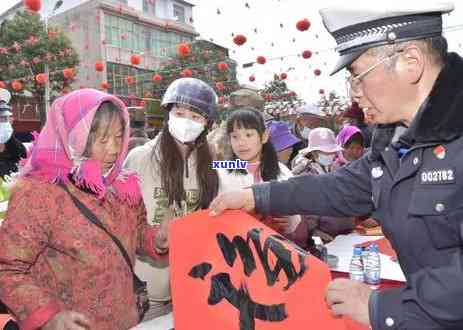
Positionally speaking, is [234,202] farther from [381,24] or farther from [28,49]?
[28,49]

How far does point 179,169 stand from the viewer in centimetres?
247

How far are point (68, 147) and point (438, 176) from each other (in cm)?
124

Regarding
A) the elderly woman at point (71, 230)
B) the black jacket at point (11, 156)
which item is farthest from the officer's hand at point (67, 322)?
the black jacket at point (11, 156)

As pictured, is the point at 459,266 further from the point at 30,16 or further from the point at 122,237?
the point at 30,16

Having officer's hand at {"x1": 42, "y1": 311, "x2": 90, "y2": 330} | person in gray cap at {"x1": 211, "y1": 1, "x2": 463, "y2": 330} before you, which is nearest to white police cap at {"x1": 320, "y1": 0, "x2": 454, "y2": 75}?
person in gray cap at {"x1": 211, "y1": 1, "x2": 463, "y2": 330}

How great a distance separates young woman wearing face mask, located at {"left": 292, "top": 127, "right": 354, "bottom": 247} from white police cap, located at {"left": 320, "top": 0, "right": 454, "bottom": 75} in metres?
1.60

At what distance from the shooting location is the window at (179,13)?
46562 mm

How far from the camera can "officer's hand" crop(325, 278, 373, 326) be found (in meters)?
1.18

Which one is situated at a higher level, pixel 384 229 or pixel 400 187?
pixel 400 187

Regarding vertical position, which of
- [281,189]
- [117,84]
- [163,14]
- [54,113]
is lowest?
[281,189]

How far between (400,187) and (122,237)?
1027 mm

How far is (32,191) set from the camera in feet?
5.01

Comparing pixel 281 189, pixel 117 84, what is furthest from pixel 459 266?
pixel 117 84

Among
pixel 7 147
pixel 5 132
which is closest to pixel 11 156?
pixel 7 147
